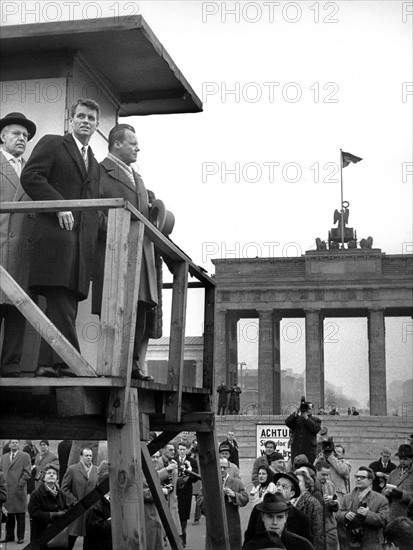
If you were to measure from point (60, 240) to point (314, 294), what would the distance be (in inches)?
2067

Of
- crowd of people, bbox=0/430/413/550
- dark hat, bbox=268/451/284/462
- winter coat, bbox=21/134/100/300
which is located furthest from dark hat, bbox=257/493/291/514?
dark hat, bbox=268/451/284/462

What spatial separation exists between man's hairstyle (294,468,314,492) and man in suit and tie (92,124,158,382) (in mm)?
3670

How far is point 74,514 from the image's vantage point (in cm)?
748

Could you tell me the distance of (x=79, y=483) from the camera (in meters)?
11.7

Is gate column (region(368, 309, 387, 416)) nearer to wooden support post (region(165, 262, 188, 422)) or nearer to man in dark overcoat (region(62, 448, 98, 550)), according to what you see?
man in dark overcoat (region(62, 448, 98, 550))

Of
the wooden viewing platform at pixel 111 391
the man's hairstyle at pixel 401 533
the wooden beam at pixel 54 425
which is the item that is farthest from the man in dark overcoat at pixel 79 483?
the man's hairstyle at pixel 401 533

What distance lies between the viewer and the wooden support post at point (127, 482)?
5.34m

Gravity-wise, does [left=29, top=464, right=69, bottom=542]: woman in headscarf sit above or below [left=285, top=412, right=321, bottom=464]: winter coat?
below

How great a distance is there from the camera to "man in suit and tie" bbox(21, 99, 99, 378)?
19.5ft

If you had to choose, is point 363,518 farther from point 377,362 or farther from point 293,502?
point 377,362

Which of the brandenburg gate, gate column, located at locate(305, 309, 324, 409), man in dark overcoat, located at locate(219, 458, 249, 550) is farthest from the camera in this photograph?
the brandenburg gate

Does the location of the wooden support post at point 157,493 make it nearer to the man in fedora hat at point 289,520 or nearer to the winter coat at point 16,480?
the man in fedora hat at point 289,520

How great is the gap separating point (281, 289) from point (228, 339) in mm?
5065

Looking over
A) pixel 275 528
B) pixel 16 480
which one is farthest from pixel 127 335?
pixel 16 480
